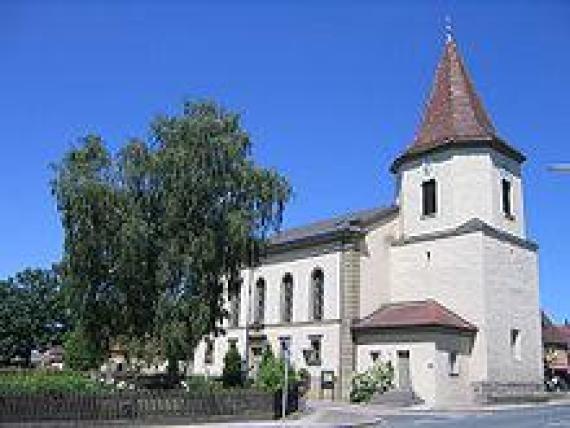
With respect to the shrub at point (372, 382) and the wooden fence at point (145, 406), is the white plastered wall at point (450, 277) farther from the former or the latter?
the wooden fence at point (145, 406)

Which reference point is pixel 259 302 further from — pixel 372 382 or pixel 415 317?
pixel 415 317

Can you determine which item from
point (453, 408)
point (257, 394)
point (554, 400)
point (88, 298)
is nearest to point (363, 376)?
point (453, 408)

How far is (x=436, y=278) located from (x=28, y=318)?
178ft

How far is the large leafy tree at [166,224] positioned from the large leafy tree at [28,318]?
54208 millimetres

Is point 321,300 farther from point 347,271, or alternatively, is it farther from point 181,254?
point 181,254

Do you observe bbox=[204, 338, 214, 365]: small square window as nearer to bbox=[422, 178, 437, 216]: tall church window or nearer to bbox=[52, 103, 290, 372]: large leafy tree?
bbox=[422, 178, 437, 216]: tall church window

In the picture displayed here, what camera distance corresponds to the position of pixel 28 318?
84.8 m

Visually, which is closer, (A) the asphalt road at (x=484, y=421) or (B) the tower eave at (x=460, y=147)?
(A) the asphalt road at (x=484, y=421)

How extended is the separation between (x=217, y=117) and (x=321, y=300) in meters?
17.5

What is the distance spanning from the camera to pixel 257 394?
98.3 feet

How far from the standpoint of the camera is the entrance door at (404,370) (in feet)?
135

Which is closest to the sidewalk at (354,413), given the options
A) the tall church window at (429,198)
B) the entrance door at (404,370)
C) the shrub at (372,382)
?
the shrub at (372,382)

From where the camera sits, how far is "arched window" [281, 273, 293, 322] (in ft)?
166

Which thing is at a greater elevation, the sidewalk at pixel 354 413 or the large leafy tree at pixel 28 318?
the large leafy tree at pixel 28 318
